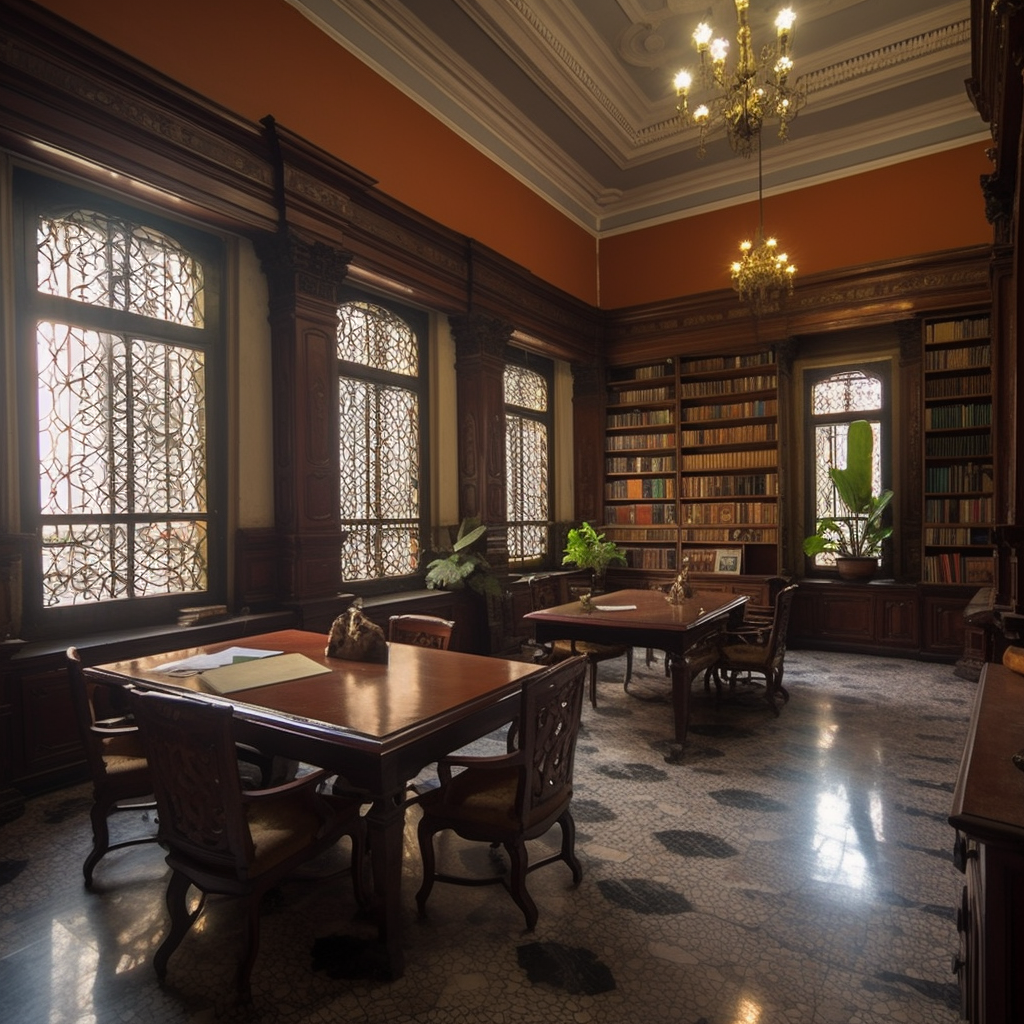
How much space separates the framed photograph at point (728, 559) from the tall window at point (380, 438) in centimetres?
356

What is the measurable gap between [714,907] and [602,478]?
6439 millimetres

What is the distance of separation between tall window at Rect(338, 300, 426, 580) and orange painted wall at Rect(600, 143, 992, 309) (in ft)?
11.4

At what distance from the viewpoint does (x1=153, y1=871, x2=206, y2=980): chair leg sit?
209 cm

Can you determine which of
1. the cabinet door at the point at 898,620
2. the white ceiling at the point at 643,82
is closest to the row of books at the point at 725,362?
the white ceiling at the point at 643,82

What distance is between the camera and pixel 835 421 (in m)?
7.64

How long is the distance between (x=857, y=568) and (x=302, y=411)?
570 centimetres

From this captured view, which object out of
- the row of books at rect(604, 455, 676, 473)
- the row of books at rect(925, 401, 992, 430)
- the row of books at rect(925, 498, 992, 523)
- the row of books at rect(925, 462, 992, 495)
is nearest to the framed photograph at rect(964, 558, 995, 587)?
the row of books at rect(925, 498, 992, 523)

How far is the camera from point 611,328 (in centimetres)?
866

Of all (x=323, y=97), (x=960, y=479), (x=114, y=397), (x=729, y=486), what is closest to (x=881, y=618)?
(x=960, y=479)

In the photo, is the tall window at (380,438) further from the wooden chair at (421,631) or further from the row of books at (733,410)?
the row of books at (733,410)

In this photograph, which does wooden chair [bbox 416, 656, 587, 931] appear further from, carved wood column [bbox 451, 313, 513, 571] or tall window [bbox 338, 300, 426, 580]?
carved wood column [bbox 451, 313, 513, 571]

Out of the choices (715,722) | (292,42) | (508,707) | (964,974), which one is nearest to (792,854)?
(964,974)

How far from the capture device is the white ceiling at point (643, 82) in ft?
18.4

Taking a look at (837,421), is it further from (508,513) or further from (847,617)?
(508,513)
